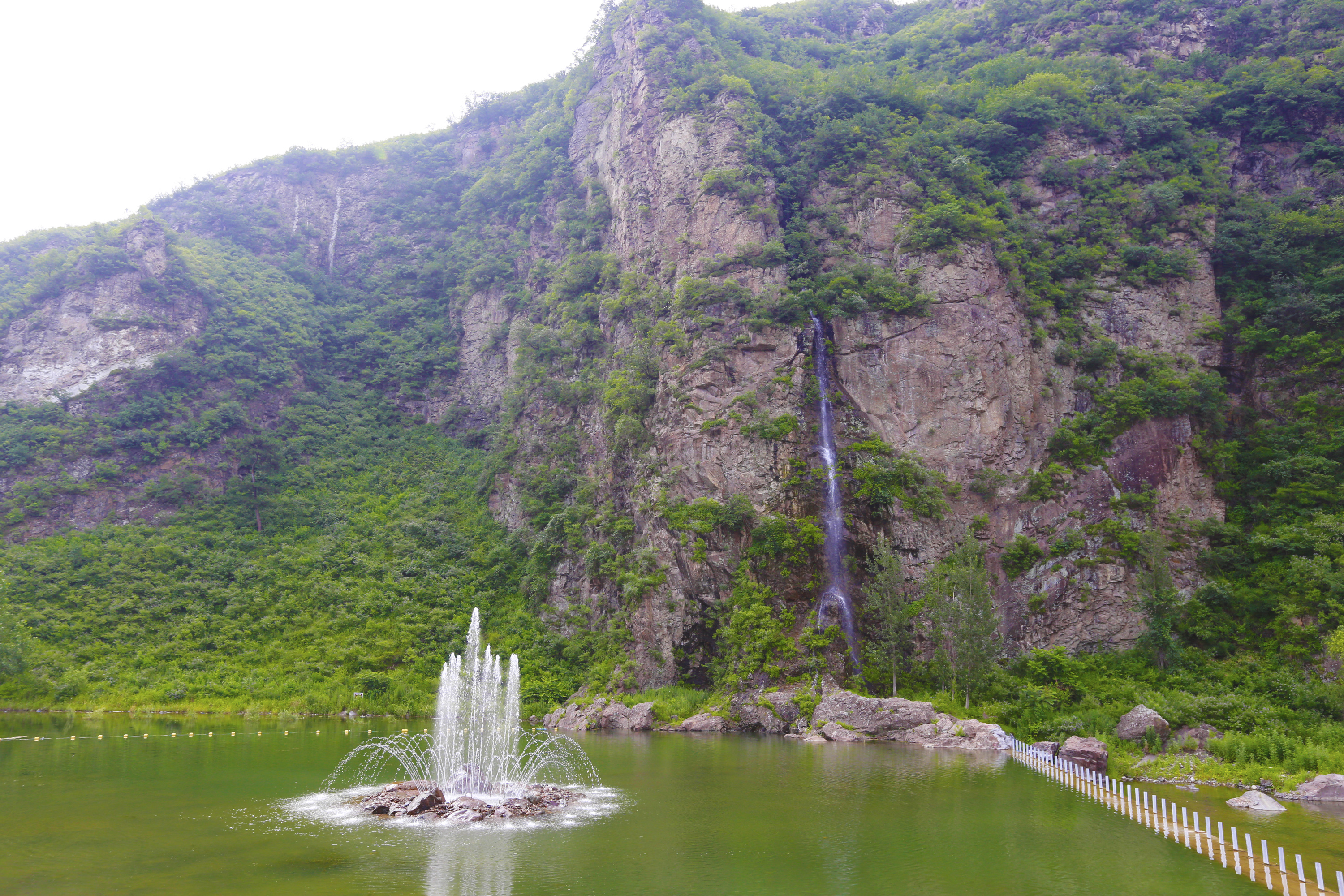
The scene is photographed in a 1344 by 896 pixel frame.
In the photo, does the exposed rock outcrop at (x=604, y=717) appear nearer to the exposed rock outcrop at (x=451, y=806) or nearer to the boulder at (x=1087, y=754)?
the exposed rock outcrop at (x=451, y=806)

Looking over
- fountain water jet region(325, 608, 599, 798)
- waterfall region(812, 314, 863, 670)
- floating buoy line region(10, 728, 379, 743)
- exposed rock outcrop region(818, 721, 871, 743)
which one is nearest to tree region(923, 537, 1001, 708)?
waterfall region(812, 314, 863, 670)

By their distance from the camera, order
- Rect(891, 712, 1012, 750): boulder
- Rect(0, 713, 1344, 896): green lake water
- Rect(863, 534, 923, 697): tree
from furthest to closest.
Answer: Rect(863, 534, 923, 697): tree
Rect(891, 712, 1012, 750): boulder
Rect(0, 713, 1344, 896): green lake water

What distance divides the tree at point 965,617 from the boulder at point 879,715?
Answer: 2953 mm

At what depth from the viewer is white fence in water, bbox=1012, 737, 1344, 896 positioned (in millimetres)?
11414

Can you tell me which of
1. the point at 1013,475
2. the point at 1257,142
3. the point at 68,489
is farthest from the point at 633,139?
the point at 68,489

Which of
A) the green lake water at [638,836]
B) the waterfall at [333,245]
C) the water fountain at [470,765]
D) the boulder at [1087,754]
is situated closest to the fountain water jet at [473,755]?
the water fountain at [470,765]

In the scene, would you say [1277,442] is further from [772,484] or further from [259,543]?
[259,543]

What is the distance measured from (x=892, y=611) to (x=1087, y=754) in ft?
43.6

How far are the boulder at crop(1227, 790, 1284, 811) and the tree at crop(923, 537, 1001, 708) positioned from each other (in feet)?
47.0

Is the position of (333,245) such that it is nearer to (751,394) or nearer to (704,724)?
(751,394)

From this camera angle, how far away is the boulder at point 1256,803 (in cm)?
1725

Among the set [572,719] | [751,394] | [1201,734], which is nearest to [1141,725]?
[1201,734]

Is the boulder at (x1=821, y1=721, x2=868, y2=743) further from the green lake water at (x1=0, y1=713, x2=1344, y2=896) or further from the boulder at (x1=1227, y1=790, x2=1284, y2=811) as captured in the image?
the boulder at (x1=1227, y1=790, x2=1284, y2=811)

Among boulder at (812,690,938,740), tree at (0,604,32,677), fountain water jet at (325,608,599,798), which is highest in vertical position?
tree at (0,604,32,677)
